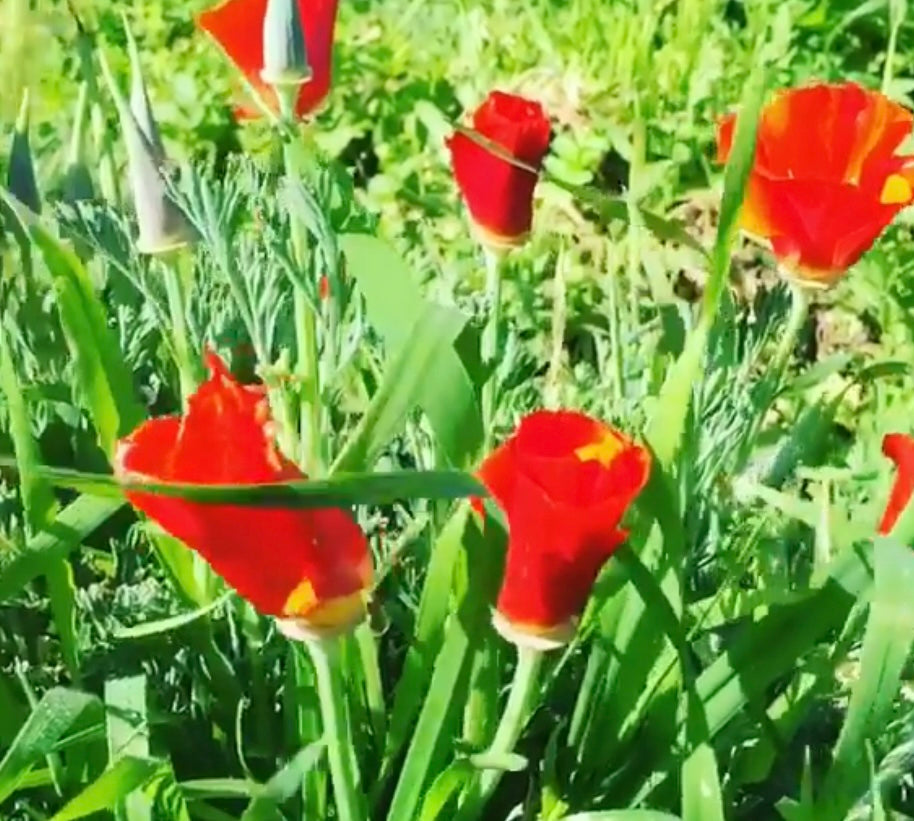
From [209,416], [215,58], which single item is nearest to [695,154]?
[215,58]

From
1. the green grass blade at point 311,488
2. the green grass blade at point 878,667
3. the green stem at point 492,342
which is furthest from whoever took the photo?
the green stem at point 492,342

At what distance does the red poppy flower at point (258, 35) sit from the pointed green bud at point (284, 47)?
24mm

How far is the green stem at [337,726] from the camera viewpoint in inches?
31.1

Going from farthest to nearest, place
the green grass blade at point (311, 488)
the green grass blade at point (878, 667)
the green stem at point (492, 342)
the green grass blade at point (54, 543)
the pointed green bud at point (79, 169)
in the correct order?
1. the pointed green bud at point (79, 169)
2. the green stem at point (492, 342)
3. the green grass blade at point (54, 543)
4. the green grass blade at point (878, 667)
5. the green grass blade at point (311, 488)

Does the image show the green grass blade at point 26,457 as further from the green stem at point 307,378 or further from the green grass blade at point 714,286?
the green grass blade at point 714,286

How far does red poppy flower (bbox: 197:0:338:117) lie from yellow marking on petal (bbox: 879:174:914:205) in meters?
0.33

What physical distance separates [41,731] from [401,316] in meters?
0.28

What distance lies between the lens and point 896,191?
92 centimetres

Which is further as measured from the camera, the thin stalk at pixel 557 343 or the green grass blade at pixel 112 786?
the thin stalk at pixel 557 343

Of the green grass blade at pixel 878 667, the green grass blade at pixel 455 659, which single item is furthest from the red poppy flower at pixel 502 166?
the green grass blade at pixel 878 667

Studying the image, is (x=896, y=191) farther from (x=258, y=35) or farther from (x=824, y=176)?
(x=258, y=35)

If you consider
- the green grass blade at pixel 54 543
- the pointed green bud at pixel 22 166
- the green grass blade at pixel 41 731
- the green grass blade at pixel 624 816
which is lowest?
the green grass blade at pixel 624 816

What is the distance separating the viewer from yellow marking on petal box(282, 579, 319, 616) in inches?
29.1

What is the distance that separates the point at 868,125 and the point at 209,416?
0.45 metres
